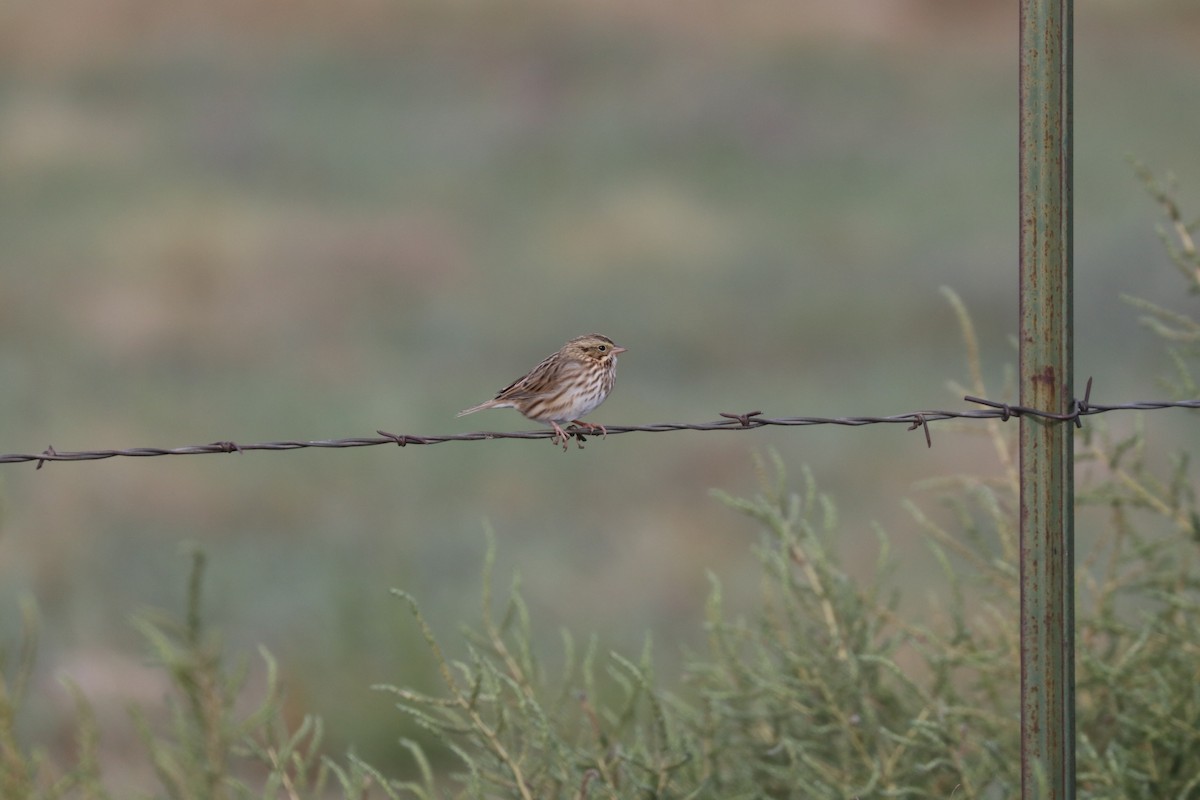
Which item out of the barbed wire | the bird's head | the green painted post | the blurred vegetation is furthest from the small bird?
the green painted post

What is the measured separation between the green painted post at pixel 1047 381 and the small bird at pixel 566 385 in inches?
65.0

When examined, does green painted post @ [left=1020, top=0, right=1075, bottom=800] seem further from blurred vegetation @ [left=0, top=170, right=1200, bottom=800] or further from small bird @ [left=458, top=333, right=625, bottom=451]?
small bird @ [left=458, top=333, right=625, bottom=451]

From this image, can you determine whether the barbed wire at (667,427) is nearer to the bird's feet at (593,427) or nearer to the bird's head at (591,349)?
the bird's feet at (593,427)

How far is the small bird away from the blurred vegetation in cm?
57

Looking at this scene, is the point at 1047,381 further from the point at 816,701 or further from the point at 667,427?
the point at 816,701

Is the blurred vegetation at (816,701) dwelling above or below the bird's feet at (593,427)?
below

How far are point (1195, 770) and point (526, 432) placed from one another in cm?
327

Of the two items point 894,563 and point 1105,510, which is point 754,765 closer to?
point 894,563

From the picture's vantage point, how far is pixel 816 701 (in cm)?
636

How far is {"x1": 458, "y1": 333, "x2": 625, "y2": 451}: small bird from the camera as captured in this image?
558 centimetres

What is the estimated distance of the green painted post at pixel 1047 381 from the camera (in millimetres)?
4375

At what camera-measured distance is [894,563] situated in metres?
6.46

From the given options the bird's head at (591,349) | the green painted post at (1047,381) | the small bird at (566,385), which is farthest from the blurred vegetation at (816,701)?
the green painted post at (1047,381)

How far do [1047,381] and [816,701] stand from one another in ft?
7.73
